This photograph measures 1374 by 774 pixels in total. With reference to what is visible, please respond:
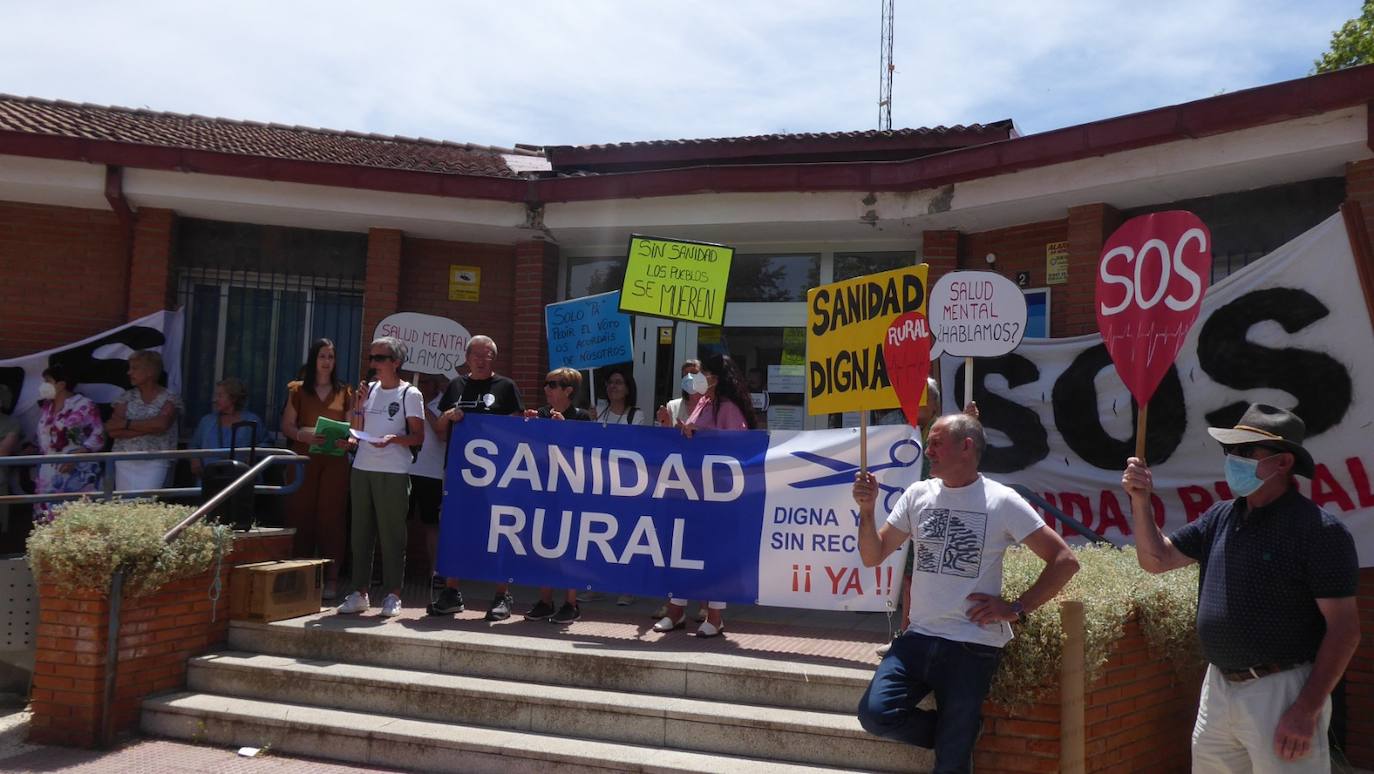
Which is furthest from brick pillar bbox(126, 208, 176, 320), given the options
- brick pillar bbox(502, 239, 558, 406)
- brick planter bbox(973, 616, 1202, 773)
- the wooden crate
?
brick planter bbox(973, 616, 1202, 773)

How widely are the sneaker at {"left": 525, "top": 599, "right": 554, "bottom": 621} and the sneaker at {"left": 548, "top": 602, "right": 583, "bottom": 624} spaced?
0.11 m

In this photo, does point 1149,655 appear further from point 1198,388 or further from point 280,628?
point 280,628

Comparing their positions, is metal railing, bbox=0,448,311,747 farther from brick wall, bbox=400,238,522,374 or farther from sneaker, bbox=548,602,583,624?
brick wall, bbox=400,238,522,374

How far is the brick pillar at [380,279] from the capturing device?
30.9 ft

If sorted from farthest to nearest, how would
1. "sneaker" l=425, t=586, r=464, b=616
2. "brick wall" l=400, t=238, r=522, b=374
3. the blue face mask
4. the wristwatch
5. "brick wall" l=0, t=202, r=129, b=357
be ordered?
"brick wall" l=400, t=238, r=522, b=374, "brick wall" l=0, t=202, r=129, b=357, "sneaker" l=425, t=586, r=464, b=616, the wristwatch, the blue face mask

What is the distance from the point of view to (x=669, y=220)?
8852 mm

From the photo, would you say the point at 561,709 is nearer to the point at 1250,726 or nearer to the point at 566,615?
the point at 566,615

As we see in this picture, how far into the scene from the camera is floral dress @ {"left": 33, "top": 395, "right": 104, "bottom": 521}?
8164 mm

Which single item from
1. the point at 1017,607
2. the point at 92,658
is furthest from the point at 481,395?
the point at 1017,607

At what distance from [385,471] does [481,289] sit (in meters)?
3.51

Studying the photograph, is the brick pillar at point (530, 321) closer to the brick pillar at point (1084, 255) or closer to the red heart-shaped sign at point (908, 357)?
the brick pillar at point (1084, 255)

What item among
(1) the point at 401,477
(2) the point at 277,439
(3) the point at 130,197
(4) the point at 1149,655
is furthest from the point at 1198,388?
(3) the point at 130,197

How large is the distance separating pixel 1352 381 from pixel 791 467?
3323 millimetres

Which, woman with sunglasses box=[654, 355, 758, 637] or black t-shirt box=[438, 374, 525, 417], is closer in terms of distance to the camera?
woman with sunglasses box=[654, 355, 758, 637]
